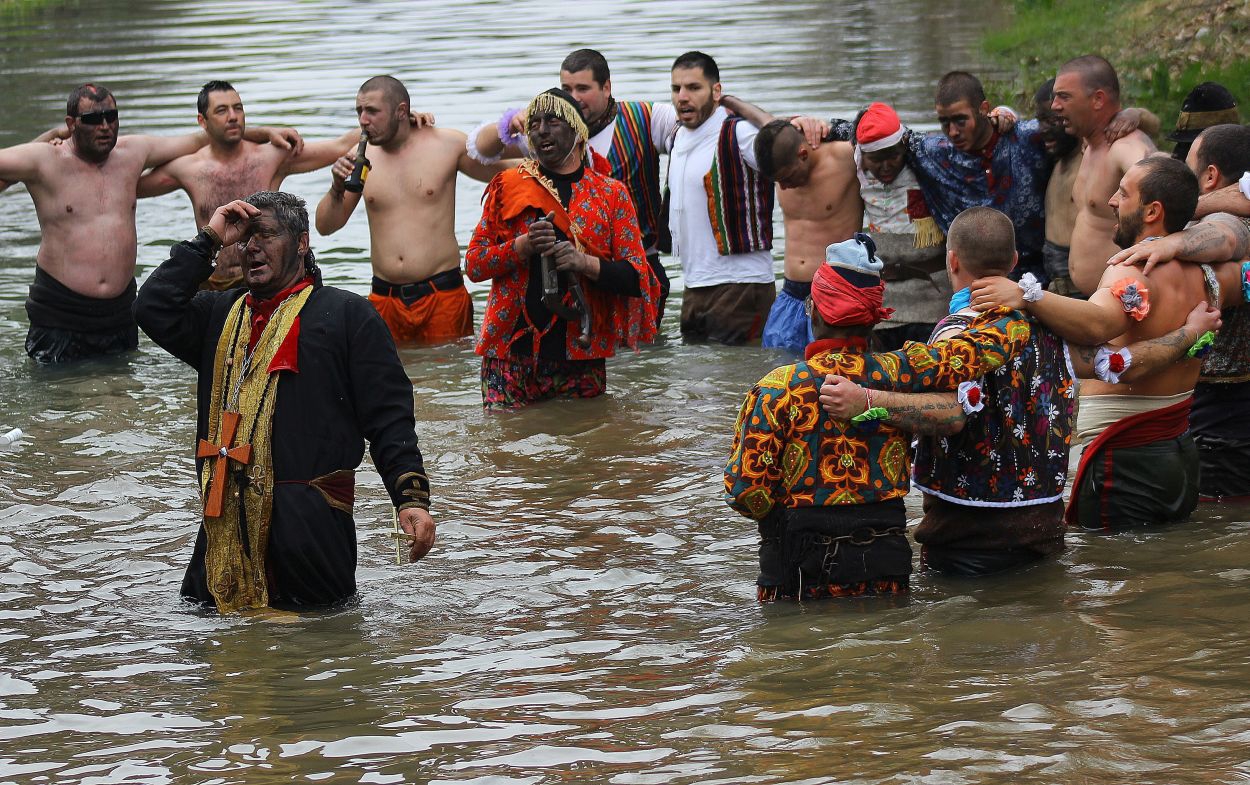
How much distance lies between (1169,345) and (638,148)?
4486mm

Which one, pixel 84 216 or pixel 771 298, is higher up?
pixel 84 216

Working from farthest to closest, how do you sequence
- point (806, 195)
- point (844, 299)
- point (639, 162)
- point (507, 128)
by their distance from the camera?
point (639, 162) < point (507, 128) < point (806, 195) < point (844, 299)

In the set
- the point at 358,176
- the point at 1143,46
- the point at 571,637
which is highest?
the point at 1143,46

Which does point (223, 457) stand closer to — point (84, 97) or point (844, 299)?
point (844, 299)

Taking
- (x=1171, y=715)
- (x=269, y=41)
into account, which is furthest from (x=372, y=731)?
(x=269, y=41)

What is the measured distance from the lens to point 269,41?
26656mm

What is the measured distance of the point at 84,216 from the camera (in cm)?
966

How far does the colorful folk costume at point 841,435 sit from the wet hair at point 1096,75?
3.05m

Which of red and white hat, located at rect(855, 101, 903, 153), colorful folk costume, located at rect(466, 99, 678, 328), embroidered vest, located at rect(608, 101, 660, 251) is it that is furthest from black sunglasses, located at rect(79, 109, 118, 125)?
red and white hat, located at rect(855, 101, 903, 153)

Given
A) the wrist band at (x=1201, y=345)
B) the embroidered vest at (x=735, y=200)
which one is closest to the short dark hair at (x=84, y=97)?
the embroidered vest at (x=735, y=200)

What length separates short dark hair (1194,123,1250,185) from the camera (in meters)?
6.15

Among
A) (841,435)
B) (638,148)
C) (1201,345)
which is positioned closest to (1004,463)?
(841,435)

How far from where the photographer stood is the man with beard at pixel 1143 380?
552 cm

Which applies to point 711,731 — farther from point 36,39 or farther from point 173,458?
point 36,39
